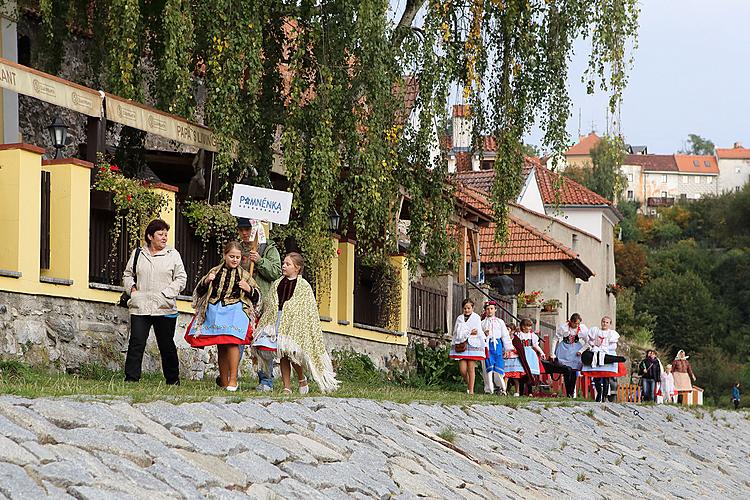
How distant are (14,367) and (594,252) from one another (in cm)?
5042

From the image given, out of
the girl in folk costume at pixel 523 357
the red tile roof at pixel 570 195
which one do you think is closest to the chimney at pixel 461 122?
the girl in folk costume at pixel 523 357

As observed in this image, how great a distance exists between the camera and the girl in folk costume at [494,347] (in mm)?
22750

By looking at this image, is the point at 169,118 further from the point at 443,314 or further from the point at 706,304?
the point at 706,304

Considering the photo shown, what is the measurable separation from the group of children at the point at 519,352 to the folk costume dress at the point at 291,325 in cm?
734

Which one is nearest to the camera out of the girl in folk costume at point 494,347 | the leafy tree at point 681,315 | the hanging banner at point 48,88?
the hanging banner at point 48,88

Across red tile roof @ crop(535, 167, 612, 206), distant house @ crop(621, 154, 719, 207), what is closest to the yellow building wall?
red tile roof @ crop(535, 167, 612, 206)

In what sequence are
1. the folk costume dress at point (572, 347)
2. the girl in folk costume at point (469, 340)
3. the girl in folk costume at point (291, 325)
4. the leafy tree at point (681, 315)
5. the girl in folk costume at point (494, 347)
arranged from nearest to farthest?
the girl in folk costume at point (291, 325) → the girl in folk costume at point (469, 340) → the girl in folk costume at point (494, 347) → the folk costume dress at point (572, 347) → the leafy tree at point (681, 315)

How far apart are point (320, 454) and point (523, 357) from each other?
45.9ft

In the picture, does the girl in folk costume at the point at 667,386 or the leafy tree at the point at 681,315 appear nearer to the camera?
the girl in folk costume at the point at 667,386

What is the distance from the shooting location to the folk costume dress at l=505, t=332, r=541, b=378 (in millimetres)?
23438

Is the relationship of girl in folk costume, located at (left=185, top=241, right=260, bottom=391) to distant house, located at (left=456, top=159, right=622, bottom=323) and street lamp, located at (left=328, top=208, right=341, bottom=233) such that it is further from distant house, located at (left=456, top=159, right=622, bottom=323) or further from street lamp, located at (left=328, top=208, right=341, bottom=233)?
distant house, located at (left=456, top=159, right=622, bottom=323)

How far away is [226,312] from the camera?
13.8 meters

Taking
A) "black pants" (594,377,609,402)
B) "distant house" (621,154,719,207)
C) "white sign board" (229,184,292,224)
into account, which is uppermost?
"distant house" (621,154,719,207)

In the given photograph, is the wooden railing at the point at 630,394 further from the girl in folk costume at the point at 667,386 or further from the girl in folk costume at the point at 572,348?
the girl in folk costume at the point at 572,348
